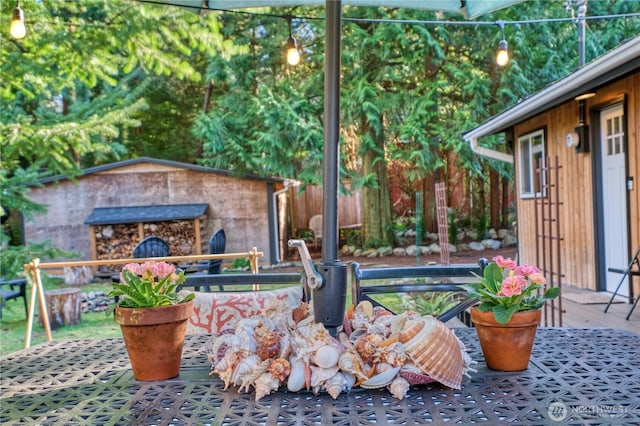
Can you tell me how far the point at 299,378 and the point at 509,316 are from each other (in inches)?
21.3

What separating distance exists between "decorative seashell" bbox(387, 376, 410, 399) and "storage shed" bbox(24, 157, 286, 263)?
9.25 meters

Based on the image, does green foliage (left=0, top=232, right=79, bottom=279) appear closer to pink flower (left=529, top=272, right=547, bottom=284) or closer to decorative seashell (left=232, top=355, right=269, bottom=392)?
decorative seashell (left=232, top=355, right=269, bottom=392)

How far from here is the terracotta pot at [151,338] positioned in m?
1.33

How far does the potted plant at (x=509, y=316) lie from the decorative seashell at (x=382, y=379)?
0.30m

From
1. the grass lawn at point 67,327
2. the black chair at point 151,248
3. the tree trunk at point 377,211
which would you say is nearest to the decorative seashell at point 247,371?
the grass lawn at point 67,327

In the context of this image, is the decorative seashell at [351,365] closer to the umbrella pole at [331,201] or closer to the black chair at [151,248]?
the umbrella pole at [331,201]

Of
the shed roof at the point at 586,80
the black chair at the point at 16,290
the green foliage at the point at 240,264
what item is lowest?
the green foliage at the point at 240,264

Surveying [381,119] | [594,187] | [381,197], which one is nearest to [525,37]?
[381,119]

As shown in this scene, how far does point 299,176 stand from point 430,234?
3759 millimetres

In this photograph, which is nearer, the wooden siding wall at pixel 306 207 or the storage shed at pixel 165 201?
the storage shed at pixel 165 201

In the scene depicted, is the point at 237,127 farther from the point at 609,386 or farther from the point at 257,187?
the point at 609,386

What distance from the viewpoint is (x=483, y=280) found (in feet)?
4.48

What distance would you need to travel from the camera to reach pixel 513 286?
129 cm

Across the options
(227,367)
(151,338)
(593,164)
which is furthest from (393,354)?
(593,164)
